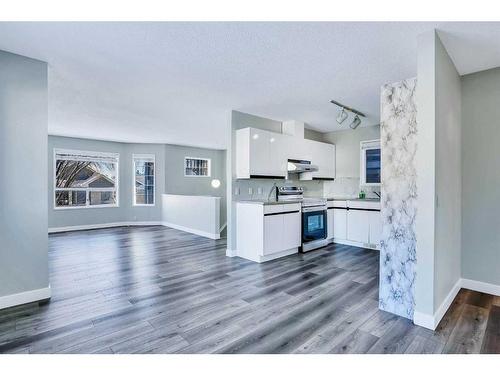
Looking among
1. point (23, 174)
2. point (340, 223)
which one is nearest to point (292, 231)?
point (340, 223)

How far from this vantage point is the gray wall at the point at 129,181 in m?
6.75

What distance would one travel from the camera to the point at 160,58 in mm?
2637

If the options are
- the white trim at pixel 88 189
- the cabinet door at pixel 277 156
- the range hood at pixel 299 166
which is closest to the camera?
the cabinet door at pixel 277 156

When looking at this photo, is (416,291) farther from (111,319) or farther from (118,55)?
(118,55)

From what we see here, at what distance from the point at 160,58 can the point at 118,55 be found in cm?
40

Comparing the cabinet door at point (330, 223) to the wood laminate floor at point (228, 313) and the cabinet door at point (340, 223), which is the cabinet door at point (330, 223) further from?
the wood laminate floor at point (228, 313)

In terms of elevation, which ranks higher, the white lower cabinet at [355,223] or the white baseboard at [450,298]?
the white lower cabinet at [355,223]

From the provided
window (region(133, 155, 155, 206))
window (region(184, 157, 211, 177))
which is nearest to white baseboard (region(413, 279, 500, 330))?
window (region(133, 155, 155, 206))

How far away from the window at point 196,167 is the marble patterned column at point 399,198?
23.0 feet

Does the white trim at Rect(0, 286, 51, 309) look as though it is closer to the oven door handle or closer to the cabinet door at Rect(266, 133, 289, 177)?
the cabinet door at Rect(266, 133, 289, 177)

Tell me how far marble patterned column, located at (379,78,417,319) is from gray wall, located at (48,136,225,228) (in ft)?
14.0

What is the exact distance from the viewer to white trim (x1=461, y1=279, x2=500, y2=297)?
2895 millimetres

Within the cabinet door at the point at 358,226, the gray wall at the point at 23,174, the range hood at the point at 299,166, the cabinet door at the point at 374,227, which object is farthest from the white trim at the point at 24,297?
the cabinet door at the point at 374,227
